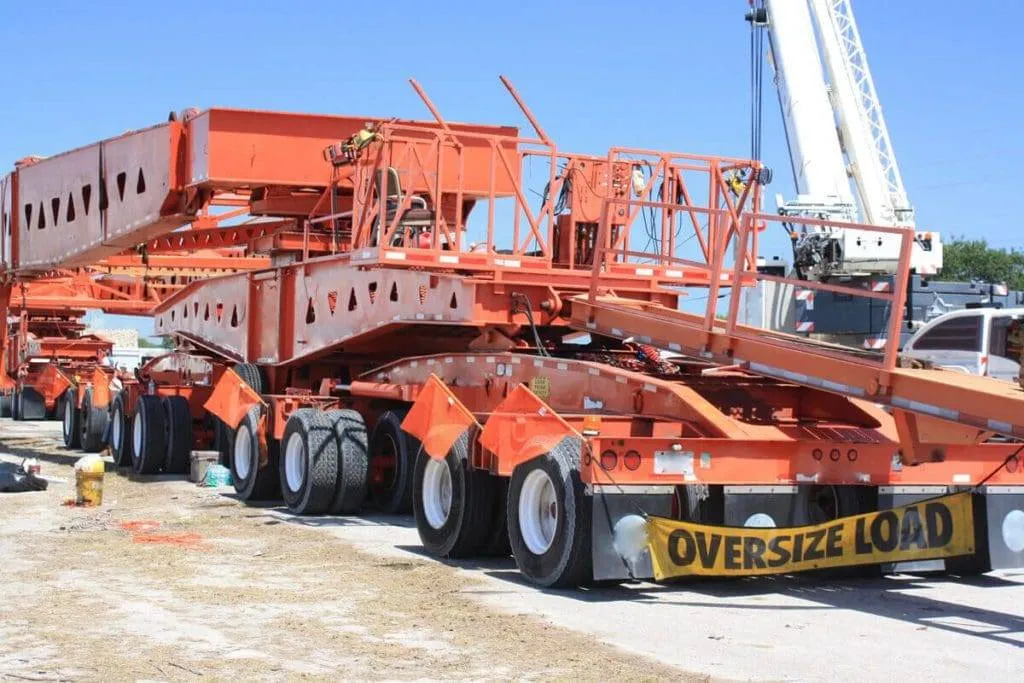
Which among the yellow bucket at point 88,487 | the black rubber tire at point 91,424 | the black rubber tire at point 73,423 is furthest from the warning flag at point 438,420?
the black rubber tire at point 73,423

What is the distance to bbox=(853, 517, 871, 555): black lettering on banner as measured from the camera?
980cm

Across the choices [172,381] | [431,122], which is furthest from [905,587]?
[172,381]

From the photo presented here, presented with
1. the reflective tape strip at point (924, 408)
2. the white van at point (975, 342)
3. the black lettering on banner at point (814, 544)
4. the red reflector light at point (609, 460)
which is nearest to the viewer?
the reflective tape strip at point (924, 408)

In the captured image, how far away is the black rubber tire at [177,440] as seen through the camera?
19.0 m

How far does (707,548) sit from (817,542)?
793 millimetres

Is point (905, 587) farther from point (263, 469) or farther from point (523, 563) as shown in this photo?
point (263, 469)

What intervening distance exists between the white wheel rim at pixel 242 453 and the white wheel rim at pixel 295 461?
106cm

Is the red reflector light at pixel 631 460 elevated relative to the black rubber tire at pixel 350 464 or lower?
elevated

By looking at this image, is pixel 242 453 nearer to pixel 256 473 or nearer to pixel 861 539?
pixel 256 473

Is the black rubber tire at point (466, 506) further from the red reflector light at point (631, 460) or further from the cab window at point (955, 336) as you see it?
the cab window at point (955, 336)

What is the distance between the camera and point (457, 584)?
9938mm

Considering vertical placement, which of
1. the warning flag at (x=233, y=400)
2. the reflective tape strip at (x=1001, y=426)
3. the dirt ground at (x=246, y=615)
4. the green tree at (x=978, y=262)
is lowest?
the dirt ground at (x=246, y=615)

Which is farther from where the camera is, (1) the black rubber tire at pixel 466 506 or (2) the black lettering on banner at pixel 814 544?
(1) the black rubber tire at pixel 466 506

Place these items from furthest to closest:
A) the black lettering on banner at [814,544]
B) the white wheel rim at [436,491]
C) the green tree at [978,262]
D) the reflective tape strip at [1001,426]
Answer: the green tree at [978,262] → the white wheel rim at [436,491] → the black lettering on banner at [814,544] → the reflective tape strip at [1001,426]
